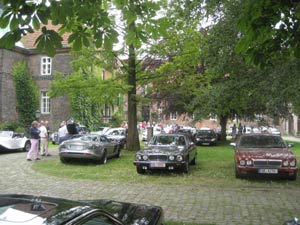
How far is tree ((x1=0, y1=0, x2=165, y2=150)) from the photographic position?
17.9 feet

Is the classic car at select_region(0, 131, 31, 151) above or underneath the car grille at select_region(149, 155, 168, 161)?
above

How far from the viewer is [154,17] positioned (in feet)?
22.9

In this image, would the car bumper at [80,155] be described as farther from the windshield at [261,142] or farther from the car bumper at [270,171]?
the car bumper at [270,171]

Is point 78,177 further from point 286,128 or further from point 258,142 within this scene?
point 286,128

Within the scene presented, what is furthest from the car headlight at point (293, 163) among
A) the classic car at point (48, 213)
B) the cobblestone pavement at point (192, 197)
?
the classic car at point (48, 213)

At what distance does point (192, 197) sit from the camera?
10969 mm

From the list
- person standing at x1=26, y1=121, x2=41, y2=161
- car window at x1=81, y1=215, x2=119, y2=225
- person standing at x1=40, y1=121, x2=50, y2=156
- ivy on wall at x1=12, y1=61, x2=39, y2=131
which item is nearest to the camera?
car window at x1=81, y1=215, x2=119, y2=225

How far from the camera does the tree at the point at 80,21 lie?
5.46m

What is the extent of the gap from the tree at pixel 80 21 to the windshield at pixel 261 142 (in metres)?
8.92

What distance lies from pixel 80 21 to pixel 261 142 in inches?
408

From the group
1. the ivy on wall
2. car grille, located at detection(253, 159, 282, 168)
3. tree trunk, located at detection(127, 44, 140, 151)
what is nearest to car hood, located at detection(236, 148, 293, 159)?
car grille, located at detection(253, 159, 282, 168)

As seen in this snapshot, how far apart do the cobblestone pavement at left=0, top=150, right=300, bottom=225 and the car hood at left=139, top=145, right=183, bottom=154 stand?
7.67 ft

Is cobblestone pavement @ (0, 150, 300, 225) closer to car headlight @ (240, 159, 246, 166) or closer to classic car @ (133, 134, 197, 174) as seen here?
car headlight @ (240, 159, 246, 166)

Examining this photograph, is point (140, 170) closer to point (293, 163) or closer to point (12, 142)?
point (293, 163)
